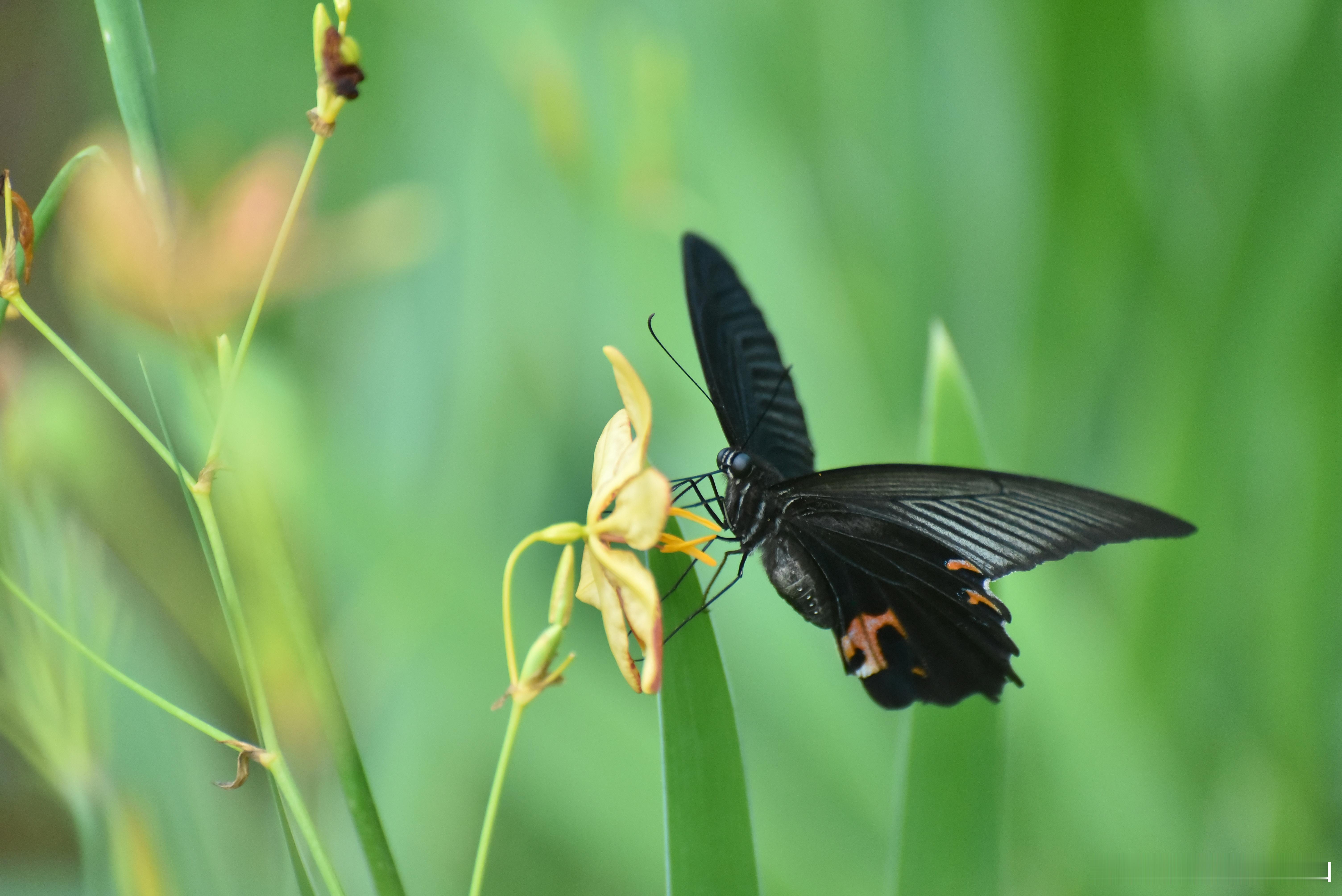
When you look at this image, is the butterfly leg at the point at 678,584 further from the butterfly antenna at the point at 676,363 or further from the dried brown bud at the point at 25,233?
the dried brown bud at the point at 25,233

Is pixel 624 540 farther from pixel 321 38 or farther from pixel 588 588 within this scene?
pixel 321 38

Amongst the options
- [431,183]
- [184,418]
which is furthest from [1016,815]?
[431,183]

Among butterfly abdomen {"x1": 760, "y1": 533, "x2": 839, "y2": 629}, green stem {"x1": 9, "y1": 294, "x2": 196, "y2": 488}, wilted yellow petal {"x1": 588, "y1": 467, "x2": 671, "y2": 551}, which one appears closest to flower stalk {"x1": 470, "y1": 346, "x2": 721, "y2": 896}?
wilted yellow petal {"x1": 588, "y1": 467, "x2": 671, "y2": 551}

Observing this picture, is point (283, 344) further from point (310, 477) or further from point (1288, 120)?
point (1288, 120)

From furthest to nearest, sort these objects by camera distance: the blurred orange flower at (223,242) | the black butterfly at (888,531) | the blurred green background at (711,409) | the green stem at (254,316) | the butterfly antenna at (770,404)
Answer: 1. the blurred green background at (711,409)
2. the butterfly antenna at (770,404)
3. the black butterfly at (888,531)
4. the blurred orange flower at (223,242)
5. the green stem at (254,316)

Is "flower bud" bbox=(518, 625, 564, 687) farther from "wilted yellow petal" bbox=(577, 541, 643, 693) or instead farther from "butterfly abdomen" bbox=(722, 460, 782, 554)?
"butterfly abdomen" bbox=(722, 460, 782, 554)

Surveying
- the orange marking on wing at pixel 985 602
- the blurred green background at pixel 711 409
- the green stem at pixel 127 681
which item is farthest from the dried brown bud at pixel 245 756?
the orange marking on wing at pixel 985 602
